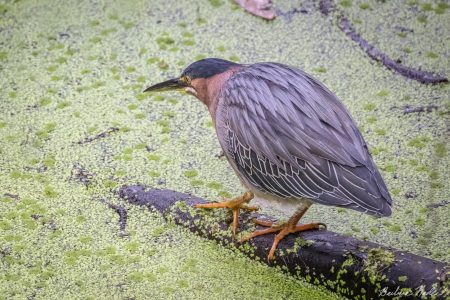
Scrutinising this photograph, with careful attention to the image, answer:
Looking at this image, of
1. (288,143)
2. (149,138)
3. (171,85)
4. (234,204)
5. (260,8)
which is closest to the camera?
(288,143)

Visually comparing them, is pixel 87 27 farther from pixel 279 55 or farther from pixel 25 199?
pixel 25 199

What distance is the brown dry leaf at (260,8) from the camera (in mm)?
4156

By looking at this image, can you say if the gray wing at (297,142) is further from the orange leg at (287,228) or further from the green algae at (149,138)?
the green algae at (149,138)

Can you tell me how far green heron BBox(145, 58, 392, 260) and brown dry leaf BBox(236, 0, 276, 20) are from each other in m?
1.14

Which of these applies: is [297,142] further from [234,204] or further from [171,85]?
[171,85]

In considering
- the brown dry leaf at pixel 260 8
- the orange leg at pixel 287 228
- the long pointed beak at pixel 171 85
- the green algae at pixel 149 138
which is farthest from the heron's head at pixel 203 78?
the brown dry leaf at pixel 260 8

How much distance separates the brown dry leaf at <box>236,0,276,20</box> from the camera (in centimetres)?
416

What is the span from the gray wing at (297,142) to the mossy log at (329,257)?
0.48ft

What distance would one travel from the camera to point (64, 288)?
2713 millimetres

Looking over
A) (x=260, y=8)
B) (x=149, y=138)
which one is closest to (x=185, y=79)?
(x=149, y=138)

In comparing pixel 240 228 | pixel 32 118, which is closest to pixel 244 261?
pixel 240 228

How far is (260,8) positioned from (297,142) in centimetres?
156

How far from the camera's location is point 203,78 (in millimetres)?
3111

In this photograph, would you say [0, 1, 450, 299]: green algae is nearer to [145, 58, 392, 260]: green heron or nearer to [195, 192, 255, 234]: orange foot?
[195, 192, 255, 234]: orange foot
